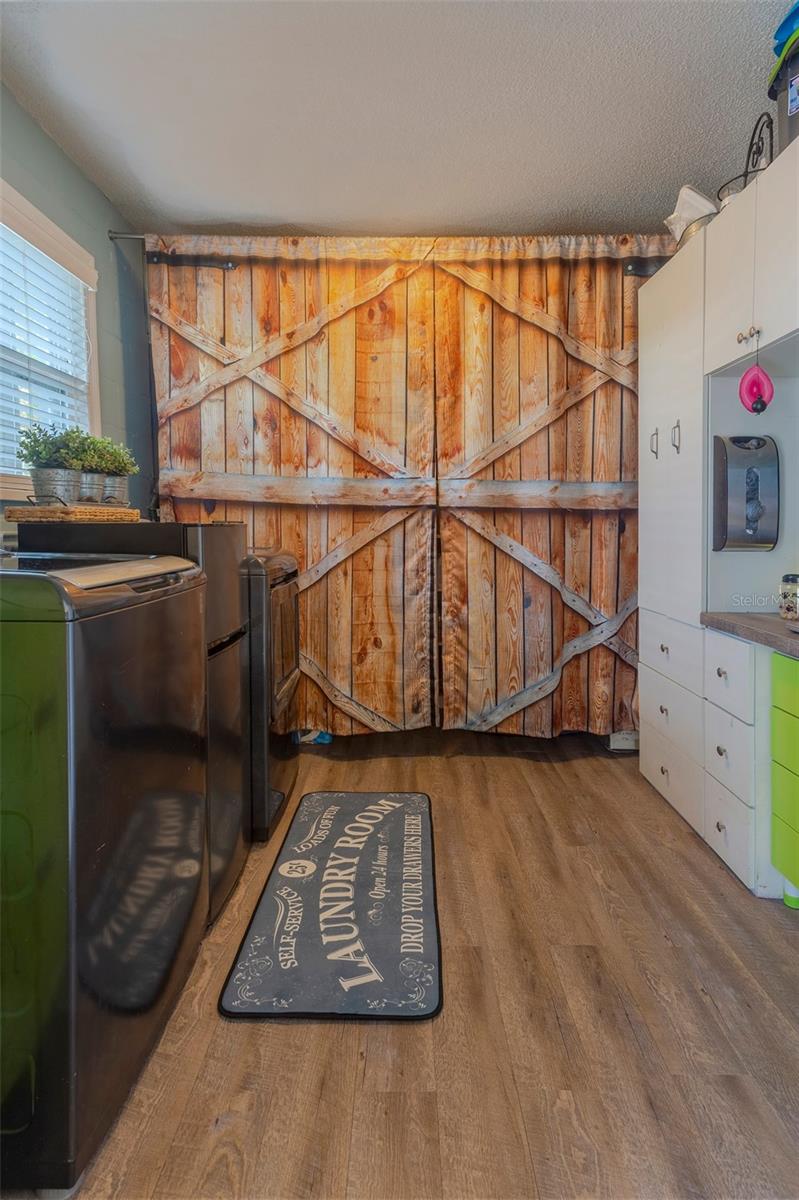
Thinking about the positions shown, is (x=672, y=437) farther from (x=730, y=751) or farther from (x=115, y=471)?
(x=115, y=471)

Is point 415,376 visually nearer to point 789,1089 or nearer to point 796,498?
point 796,498

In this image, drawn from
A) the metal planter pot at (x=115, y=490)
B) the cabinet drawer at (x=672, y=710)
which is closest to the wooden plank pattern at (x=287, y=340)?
the metal planter pot at (x=115, y=490)

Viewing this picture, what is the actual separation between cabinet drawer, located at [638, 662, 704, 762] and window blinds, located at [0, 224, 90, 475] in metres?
2.53

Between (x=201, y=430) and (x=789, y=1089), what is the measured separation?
3136 mm

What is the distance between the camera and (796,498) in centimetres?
230

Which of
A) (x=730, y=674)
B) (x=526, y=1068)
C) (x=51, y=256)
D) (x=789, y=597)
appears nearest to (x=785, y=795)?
(x=730, y=674)

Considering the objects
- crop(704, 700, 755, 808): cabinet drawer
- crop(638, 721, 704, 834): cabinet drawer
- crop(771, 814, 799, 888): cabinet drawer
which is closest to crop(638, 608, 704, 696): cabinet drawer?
crop(704, 700, 755, 808): cabinet drawer

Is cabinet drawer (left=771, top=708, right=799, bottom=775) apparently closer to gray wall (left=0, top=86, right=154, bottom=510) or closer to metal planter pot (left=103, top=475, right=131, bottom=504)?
metal planter pot (left=103, top=475, right=131, bottom=504)

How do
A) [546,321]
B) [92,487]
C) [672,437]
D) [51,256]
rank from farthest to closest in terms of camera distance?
[546,321], [672,437], [51,256], [92,487]

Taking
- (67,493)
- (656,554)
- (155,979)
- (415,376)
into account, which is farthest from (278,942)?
(415,376)

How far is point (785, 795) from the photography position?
1.90m

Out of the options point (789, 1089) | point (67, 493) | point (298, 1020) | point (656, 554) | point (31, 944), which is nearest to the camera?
point (31, 944)

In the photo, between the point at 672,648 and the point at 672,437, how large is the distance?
83 cm

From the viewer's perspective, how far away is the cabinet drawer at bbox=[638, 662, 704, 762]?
241 cm
